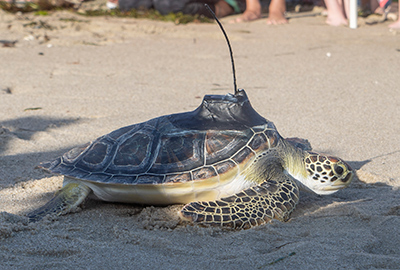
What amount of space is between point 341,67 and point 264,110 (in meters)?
1.87

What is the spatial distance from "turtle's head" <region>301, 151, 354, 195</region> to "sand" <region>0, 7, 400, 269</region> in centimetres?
9

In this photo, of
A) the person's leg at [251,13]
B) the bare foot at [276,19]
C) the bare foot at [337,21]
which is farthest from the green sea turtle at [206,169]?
the person's leg at [251,13]

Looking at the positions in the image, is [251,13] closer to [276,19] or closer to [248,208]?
[276,19]

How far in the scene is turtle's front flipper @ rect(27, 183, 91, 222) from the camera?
7.81ft

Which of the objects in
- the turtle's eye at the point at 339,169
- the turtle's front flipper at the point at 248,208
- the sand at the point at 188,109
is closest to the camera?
the sand at the point at 188,109

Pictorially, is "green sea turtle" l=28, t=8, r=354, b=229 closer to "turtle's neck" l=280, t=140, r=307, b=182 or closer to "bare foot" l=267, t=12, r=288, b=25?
"turtle's neck" l=280, t=140, r=307, b=182

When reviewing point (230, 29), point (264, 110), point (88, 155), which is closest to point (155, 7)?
point (230, 29)

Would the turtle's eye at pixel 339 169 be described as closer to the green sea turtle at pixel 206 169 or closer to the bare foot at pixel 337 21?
the green sea turtle at pixel 206 169

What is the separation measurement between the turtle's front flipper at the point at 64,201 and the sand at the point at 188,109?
67mm

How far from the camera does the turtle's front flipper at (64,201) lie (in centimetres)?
238

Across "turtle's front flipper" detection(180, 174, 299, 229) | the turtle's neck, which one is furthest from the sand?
the turtle's neck

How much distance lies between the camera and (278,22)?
801 centimetres

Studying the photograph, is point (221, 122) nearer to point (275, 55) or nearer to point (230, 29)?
point (275, 55)

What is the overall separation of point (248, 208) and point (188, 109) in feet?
7.02
